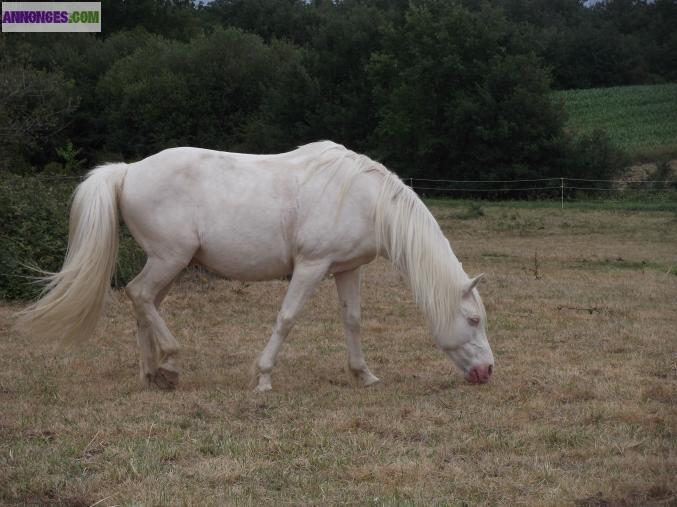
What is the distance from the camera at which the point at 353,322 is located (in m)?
6.77

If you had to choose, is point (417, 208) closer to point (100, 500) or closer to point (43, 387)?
point (43, 387)

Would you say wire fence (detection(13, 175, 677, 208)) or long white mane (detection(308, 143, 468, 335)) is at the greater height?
long white mane (detection(308, 143, 468, 335))

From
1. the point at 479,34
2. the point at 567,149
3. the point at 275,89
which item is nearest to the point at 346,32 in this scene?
the point at 275,89

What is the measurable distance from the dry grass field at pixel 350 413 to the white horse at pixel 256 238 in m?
0.43

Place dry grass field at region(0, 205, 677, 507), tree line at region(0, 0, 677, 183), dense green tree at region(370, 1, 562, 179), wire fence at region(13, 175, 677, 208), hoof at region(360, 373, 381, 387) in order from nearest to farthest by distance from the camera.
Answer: dry grass field at region(0, 205, 677, 507)
hoof at region(360, 373, 381, 387)
wire fence at region(13, 175, 677, 208)
tree line at region(0, 0, 677, 183)
dense green tree at region(370, 1, 562, 179)

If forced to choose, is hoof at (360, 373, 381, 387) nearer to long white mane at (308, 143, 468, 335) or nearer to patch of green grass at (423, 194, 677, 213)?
long white mane at (308, 143, 468, 335)

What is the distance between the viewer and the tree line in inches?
1181

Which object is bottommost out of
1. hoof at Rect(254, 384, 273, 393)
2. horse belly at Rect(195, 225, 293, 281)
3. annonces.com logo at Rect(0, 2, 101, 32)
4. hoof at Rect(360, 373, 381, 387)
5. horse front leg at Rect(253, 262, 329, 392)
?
hoof at Rect(360, 373, 381, 387)

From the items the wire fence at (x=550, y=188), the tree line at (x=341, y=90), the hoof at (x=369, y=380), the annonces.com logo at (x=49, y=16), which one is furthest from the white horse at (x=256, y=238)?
the annonces.com logo at (x=49, y=16)

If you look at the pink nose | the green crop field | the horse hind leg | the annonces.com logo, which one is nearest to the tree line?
the annonces.com logo

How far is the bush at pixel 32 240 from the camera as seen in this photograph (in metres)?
10.1

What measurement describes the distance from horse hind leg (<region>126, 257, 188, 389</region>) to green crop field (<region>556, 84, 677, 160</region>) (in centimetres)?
3241

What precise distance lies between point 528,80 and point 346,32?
12.1 meters

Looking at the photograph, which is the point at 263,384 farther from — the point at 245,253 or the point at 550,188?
the point at 550,188
